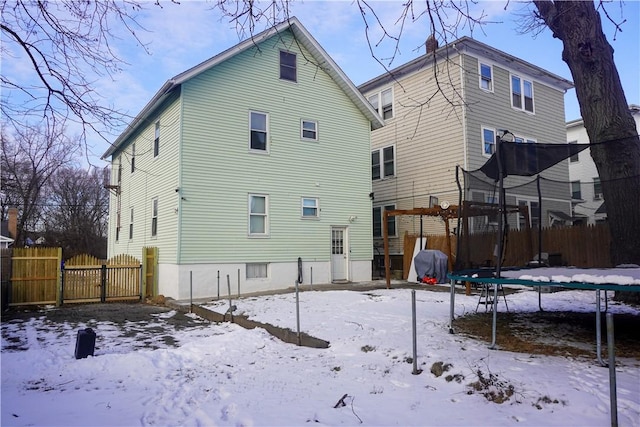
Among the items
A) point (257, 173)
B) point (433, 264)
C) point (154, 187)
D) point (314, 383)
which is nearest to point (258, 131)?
point (257, 173)

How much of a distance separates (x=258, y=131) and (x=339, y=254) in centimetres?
549

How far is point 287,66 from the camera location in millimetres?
17156

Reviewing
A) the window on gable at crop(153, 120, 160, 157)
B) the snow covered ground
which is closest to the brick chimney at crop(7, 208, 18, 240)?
the window on gable at crop(153, 120, 160, 157)

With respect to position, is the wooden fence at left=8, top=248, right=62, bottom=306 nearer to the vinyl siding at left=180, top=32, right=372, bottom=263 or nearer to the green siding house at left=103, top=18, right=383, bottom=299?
the green siding house at left=103, top=18, right=383, bottom=299

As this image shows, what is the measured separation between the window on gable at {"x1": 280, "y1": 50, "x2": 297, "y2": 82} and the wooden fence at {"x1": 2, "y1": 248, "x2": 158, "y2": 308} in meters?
7.88

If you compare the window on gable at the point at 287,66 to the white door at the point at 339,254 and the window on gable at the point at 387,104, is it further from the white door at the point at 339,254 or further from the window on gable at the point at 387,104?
the white door at the point at 339,254

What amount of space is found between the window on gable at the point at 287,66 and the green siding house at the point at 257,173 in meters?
0.05

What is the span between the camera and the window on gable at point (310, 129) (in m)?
17.2

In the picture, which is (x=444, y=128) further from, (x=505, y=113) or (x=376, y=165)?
(x=376, y=165)

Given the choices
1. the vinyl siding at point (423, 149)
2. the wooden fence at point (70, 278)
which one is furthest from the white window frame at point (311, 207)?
the wooden fence at point (70, 278)

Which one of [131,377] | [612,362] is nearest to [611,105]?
[612,362]

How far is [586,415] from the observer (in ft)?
12.5

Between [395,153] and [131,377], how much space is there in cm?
1702

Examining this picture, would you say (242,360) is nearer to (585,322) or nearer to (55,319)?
(585,322)
